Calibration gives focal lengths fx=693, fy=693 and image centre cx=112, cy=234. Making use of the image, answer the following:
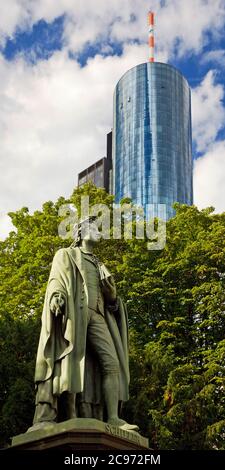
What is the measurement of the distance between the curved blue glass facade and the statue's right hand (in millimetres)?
99729

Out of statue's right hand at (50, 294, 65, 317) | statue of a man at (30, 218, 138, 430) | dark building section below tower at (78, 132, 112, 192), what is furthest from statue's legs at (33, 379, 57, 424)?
dark building section below tower at (78, 132, 112, 192)

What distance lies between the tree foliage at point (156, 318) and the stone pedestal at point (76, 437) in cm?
878

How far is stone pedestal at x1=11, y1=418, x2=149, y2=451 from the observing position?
7.65 metres

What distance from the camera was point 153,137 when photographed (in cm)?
11412

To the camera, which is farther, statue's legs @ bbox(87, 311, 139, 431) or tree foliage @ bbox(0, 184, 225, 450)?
tree foliage @ bbox(0, 184, 225, 450)

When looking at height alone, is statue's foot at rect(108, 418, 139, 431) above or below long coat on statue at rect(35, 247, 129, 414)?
below

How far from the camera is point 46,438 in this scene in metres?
7.84

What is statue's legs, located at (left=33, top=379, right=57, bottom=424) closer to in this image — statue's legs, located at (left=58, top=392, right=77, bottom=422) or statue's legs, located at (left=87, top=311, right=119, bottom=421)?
statue's legs, located at (left=58, top=392, right=77, bottom=422)

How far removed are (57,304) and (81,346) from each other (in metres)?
0.62

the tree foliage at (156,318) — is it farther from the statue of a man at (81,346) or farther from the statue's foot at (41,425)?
the statue's foot at (41,425)

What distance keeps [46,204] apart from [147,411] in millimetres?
9713

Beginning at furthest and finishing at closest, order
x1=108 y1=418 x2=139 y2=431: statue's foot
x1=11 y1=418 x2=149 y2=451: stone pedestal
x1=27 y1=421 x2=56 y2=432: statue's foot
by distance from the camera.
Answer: x1=108 y1=418 x2=139 y2=431: statue's foot, x1=27 y1=421 x2=56 y2=432: statue's foot, x1=11 y1=418 x2=149 y2=451: stone pedestal

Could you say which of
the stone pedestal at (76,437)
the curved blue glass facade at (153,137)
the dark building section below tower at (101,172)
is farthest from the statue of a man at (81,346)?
the dark building section below tower at (101,172)

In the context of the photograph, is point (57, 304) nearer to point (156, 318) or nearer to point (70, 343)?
point (70, 343)
